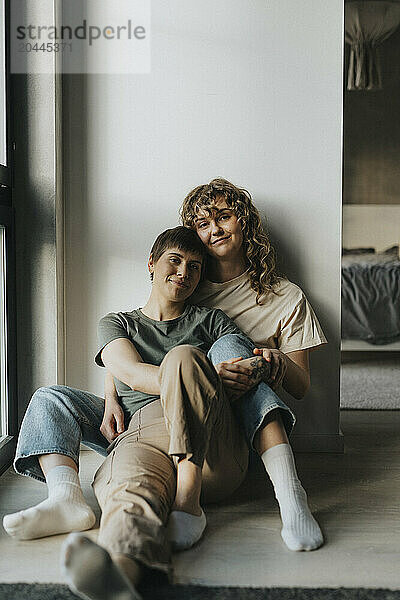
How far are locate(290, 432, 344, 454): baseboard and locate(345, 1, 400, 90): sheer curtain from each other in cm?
396

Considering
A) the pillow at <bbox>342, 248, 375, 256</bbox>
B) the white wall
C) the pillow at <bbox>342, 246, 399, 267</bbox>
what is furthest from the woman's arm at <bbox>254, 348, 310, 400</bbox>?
the pillow at <bbox>342, 248, 375, 256</bbox>

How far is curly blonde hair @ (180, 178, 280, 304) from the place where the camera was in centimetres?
242

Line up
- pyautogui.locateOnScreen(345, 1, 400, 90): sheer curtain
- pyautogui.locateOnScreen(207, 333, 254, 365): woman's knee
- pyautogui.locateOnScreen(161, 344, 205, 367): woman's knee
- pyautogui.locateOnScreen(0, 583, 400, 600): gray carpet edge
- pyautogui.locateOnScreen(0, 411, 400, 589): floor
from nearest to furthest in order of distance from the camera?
1. pyautogui.locateOnScreen(0, 583, 400, 600): gray carpet edge
2. pyautogui.locateOnScreen(0, 411, 400, 589): floor
3. pyautogui.locateOnScreen(161, 344, 205, 367): woman's knee
4. pyautogui.locateOnScreen(207, 333, 254, 365): woman's knee
5. pyautogui.locateOnScreen(345, 1, 400, 90): sheer curtain

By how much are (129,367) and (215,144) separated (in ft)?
2.84

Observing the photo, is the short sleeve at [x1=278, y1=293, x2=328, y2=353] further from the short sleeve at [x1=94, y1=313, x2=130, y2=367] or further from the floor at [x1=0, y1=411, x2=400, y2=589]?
the short sleeve at [x1=94, y1=313, x2=130, y2=367]

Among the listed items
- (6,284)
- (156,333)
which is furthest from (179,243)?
(6,284)

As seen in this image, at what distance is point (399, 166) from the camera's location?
239 inches

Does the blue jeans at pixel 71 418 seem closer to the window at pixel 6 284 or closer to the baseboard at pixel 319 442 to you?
the window at pixel 6 284

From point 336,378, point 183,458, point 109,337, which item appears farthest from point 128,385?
point 336,378

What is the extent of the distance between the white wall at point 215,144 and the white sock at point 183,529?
0.93 m

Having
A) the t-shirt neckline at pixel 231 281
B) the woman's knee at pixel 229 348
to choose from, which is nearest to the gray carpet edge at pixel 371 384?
the t-shirt neckline at pixel 231 281

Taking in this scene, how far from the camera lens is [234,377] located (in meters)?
1.93

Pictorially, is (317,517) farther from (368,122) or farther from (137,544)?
(368,122)

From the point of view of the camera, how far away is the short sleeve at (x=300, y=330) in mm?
2420
